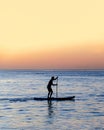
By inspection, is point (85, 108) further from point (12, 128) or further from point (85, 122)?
point (12, 128)

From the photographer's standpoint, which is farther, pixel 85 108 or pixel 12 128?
pixel 85 108

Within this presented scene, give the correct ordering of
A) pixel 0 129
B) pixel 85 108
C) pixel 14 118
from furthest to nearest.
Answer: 1. pixel 85 108
2. pixel 14 118
3. pixel 0 129

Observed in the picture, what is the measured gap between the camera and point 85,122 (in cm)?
2270

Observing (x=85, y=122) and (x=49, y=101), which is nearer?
(x=85, y=122)

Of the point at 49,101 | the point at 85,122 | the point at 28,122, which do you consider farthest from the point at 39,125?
the point at 49,101

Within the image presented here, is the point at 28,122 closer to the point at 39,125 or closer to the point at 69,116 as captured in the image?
the point at 39,125

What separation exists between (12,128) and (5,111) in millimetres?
7830

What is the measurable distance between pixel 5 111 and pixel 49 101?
848 cm

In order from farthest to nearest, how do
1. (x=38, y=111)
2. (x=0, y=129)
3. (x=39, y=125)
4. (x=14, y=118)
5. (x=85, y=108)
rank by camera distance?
(x=85, y=108) < (x=38, y=111) < (x=14, y=118) < (x=39, y=125) < (x=0, y=129)

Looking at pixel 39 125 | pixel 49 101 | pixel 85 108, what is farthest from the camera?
pixel 49 101

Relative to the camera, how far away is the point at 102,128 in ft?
68.0

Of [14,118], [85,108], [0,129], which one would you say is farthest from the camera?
[85,108]

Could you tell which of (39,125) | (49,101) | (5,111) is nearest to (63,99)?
(49,101)

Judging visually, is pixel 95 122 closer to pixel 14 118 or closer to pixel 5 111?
pixel 14 118
